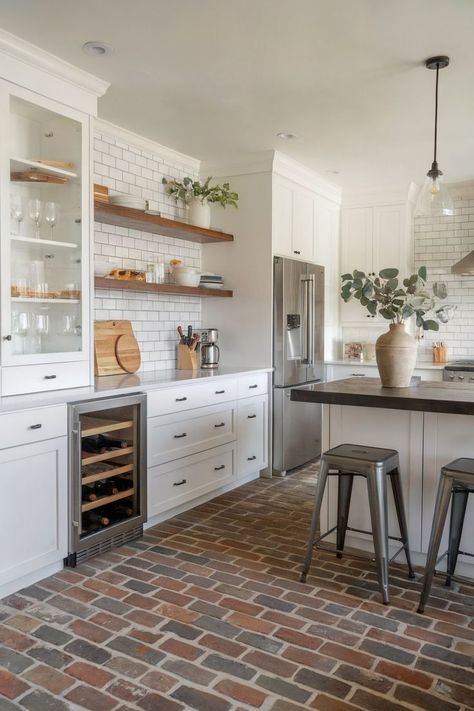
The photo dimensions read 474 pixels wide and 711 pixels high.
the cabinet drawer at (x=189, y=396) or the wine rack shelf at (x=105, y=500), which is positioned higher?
the cabinet drawer at (x=189, y=396)

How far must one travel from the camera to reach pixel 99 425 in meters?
3.27

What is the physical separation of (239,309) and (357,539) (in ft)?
7.86

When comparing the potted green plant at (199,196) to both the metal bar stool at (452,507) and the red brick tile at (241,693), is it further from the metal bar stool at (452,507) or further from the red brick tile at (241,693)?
the red brick tile at (241,693)

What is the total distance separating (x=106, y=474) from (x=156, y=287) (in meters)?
1.53

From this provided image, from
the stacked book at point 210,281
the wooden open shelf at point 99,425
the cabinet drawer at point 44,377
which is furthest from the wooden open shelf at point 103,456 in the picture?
the stacked book at point 210,281

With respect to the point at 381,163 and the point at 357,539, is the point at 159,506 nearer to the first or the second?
the point at 357,539

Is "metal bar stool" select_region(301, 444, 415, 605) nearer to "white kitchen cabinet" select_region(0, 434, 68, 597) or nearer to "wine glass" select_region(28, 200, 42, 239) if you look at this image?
"white kitchen cabinet" select_region(0, 434, 68, 597)

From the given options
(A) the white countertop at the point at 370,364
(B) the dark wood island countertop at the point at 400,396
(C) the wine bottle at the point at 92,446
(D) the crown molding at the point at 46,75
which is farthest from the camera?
(A) the white countertop at the point at 370,364

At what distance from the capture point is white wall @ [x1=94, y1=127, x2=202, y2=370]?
4.18 m

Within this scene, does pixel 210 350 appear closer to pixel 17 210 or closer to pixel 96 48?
pixel 17 210

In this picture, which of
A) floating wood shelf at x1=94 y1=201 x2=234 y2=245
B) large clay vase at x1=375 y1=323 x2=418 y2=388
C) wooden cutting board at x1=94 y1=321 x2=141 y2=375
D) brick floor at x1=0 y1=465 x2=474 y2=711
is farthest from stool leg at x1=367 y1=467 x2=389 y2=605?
floating wood shelf at x1=94 y1=201 x2=234 y2=245

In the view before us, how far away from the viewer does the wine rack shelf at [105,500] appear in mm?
3119

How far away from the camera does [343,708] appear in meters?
1.92

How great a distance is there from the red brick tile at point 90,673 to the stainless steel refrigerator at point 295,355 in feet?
9.54
